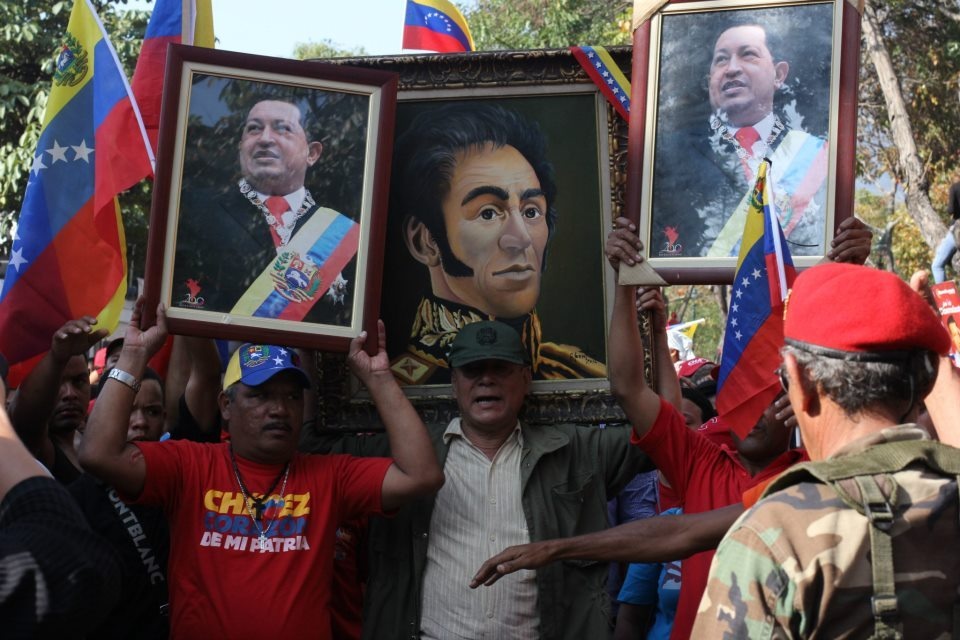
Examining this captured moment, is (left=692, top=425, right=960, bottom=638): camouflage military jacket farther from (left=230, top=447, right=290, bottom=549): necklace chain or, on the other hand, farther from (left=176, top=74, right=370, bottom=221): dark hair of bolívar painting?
(left=176, top=74, right=370, bottom=221): dark hair of bolívar painting

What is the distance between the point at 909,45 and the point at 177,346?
675 inches

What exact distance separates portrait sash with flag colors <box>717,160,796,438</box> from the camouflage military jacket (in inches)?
52.7

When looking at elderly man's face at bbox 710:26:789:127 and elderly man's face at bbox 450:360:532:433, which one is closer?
elderly man's face at bbox 710:26:789:127

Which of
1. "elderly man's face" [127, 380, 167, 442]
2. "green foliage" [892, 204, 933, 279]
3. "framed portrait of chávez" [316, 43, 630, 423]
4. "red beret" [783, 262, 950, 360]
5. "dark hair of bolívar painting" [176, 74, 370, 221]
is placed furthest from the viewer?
"green foliage" [892, 204, 933, 279]

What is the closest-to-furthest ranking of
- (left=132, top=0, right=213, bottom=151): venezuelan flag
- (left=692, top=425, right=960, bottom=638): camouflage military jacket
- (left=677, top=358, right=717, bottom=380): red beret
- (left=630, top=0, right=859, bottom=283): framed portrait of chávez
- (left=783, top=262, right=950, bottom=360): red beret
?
1. (left=692, top=425, right=960, bottom=638): camouflage military jacket
2. (left=783, top=262, right=950, bottom=360): red beret
3. (left=630, top=0, right=859, bottom=283): framed portrait of chávez
4. (left=132, top=0, right=213, bottom=151): venezuelan flag
5. (left=677, top=358, right=717, bottom=380): red beret

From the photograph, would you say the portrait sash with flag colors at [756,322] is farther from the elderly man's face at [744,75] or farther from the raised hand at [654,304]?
the raised hand at [654,304]

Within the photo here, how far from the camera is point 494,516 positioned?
4238 mm

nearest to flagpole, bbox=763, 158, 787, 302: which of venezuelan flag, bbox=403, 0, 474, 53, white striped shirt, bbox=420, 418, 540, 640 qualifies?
white striped shirt, bbox=420, 418, 540, 640

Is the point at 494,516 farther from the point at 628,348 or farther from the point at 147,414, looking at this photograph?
the point at 147,414

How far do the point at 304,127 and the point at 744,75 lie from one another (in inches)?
64.1

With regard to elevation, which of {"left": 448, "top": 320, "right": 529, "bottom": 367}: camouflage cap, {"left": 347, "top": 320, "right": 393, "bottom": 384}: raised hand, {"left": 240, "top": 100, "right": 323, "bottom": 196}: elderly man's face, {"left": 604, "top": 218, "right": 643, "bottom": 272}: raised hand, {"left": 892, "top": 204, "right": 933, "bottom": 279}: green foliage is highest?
{"left": 892, "top": 204, "right": 933, "bottom": 279}: green foliage

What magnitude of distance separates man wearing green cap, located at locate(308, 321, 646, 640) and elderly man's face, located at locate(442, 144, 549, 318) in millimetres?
203

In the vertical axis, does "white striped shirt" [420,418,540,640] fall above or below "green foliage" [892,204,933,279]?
below

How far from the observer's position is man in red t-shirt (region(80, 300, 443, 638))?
3.95 metres
